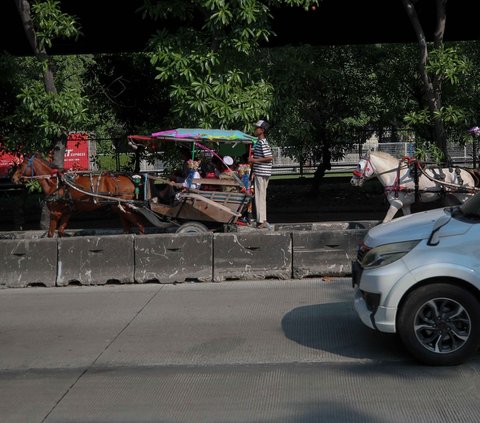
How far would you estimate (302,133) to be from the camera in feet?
59.5

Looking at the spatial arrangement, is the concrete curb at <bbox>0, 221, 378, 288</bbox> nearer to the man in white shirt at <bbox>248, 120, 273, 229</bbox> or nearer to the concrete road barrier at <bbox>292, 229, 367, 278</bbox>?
the concrete road barrier at <bbox>292, 229, 367, 278</bbox>

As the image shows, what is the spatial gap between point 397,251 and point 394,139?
2312 cm

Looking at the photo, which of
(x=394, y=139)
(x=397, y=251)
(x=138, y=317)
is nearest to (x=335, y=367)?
(x=397, y=251)

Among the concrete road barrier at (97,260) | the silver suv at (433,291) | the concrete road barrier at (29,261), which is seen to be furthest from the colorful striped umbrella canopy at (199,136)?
the silver suv at (433,291)

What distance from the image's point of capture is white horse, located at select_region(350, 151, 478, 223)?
40.4ft

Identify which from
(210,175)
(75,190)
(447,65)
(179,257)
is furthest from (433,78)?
(75,190)

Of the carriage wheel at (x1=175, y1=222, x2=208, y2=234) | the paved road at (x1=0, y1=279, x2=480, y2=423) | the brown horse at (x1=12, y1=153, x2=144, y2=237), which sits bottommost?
the paved road at (x1=0, y1=279, x2=480, y2=423)

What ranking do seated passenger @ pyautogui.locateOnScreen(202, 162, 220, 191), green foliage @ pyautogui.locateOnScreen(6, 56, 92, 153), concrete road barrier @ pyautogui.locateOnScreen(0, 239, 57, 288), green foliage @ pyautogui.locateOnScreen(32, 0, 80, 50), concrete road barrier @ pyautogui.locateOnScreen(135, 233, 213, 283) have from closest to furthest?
concrete road barrier @ pyautogui.locateOnScreen(135, 233, 213, 283), concrete road barrier @ pyautogui.locateOnScreen(0, 239, 57, 288), seated passenger @ pyautogui.locateOnScreen(202, 162, 220, 191), green foliage @ pyautogui.locateOnScreen(32, 0, 80, 50), green foliage @ pyautogui.locateOnScreen(6, 56, 92, 153)

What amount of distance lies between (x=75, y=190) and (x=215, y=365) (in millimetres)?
6843

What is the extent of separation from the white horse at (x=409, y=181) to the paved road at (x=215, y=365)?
349cm

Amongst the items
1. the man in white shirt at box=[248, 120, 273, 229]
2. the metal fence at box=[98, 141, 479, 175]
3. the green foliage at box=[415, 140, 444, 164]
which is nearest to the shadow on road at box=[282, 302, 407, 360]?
the man in white shirt at box=[248, 120, 273, 229]

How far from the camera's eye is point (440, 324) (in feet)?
19.9

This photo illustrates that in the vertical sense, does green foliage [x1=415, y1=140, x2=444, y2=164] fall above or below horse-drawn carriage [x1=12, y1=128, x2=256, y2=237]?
above

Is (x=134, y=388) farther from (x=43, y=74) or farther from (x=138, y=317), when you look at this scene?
(x=43, y=74)
